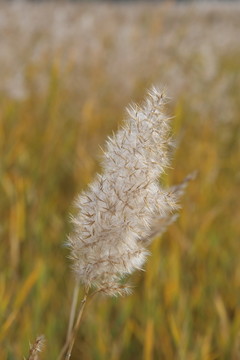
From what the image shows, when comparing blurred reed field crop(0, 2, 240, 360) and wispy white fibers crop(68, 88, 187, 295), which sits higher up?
blurred reed field crop(0, 2, 240, 360)

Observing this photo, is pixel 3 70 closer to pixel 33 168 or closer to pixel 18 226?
pixel 33 168

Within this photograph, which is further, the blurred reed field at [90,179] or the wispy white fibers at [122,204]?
the blurred reed field at [90,179]

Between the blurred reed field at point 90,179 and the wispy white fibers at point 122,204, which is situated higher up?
the blurred reed field at point 90,179

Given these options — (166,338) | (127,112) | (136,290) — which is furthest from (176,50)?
(127,112)

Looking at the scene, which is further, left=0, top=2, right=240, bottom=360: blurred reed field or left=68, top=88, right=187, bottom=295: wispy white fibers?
left=0, top=2, right=240, bottom=360: blurred reed field
